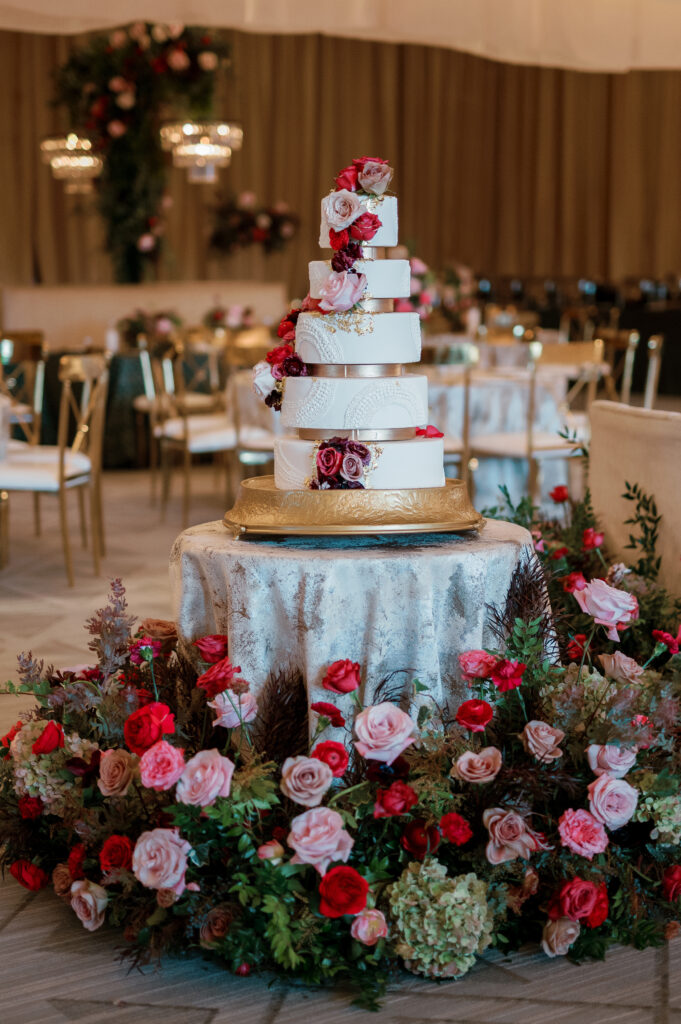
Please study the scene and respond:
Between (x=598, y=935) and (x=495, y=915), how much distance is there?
0.72 feet

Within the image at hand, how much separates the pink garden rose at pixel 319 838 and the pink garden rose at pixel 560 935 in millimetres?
436

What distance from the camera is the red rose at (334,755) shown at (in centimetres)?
244

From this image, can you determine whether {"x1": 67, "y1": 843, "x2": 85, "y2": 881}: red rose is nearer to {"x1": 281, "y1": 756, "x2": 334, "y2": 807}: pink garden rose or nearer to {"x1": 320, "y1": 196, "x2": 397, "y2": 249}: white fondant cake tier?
{"x1": 281, "y1": 756, "x2": 334, "y2": 807}: pink garden rose

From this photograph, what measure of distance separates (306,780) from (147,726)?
332 mm

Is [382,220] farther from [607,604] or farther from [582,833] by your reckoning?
[582,833]

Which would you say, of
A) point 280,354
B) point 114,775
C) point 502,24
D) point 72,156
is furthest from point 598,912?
point 72,156

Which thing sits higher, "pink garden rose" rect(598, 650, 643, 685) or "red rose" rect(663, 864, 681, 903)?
"pink garden rose" rect(598, 650, 643, 685)

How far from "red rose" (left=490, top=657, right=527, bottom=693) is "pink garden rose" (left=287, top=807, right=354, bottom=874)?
0.42 metres

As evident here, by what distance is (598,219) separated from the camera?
16.8m

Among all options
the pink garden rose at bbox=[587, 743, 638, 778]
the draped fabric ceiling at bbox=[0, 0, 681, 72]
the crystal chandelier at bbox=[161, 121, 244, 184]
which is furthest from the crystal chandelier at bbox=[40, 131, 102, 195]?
the pink garden rose at bbox=[587, 743, 638, 778]

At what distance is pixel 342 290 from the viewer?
2861 mm

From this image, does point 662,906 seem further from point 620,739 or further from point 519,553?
point 519,553

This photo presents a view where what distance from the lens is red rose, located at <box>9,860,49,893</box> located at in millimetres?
2740

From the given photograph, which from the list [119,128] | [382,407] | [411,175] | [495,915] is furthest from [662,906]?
[411,175]
